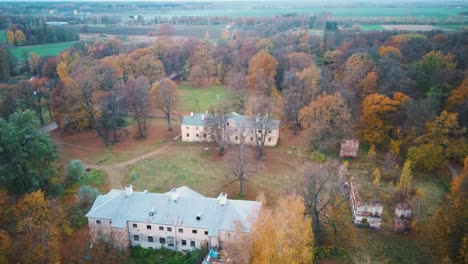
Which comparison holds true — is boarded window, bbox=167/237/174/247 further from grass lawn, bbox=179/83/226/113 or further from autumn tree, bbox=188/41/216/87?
autumn tree, bbox=188/41/216/87

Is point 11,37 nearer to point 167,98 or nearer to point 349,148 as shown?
point 167,98

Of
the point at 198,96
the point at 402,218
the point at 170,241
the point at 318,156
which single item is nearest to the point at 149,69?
the point at 198,96

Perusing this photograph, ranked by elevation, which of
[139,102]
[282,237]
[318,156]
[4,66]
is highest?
[282,237]

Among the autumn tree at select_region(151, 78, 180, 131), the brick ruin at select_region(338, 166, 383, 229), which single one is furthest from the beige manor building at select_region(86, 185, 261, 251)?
the autumn tree at select_region(151, 78, 180, 131)

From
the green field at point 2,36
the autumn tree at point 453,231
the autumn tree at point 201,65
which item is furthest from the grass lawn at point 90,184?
the green field at point 2,36

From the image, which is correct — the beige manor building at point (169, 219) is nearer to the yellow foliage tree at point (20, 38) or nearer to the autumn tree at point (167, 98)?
the autumn tree at point (167, 98)

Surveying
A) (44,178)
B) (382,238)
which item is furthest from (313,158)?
(44,178)

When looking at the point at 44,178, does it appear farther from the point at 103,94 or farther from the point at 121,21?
the point at 121,21
